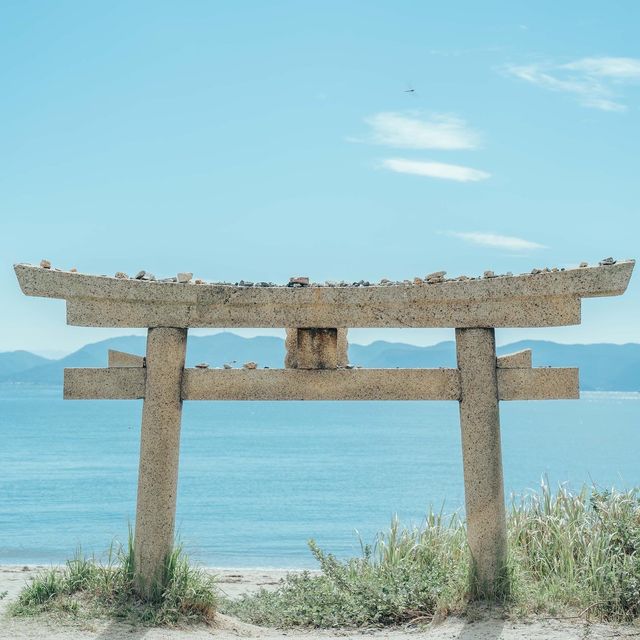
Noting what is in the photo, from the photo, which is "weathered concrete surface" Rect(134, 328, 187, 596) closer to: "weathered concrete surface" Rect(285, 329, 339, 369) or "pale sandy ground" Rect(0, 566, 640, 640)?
"pale sandy ground" Rect(0, 566, 640, 640)

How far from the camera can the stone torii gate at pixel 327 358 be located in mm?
8273

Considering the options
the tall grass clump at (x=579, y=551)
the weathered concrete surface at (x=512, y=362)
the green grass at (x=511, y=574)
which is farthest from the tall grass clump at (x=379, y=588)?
the weathered concrete surface at (x=512, y=362)

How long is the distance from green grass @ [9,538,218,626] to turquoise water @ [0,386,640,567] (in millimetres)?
661

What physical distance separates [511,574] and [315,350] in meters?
2.43

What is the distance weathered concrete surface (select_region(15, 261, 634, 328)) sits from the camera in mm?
8289

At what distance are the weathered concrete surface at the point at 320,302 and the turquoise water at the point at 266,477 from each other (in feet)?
6.61

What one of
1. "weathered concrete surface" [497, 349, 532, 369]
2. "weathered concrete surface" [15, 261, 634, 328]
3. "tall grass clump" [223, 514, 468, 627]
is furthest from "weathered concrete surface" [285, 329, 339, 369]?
"tall grass clump" [223, 514, 468, 627]

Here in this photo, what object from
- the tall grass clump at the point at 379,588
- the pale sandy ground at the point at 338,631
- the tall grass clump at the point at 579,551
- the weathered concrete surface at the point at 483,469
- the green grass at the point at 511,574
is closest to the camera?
the pale sandy ground at the point at 338,631

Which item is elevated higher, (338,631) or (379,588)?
(379,588)

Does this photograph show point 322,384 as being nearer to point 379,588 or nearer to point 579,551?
point 379,588

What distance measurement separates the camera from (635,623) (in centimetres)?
775

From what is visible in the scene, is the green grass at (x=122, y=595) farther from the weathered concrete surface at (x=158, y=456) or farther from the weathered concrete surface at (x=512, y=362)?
the weathered concrete surface at (x=512, y=362)

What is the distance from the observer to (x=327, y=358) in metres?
8.53

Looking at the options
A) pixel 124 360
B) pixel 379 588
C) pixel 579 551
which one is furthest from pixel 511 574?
pixel 124 360
